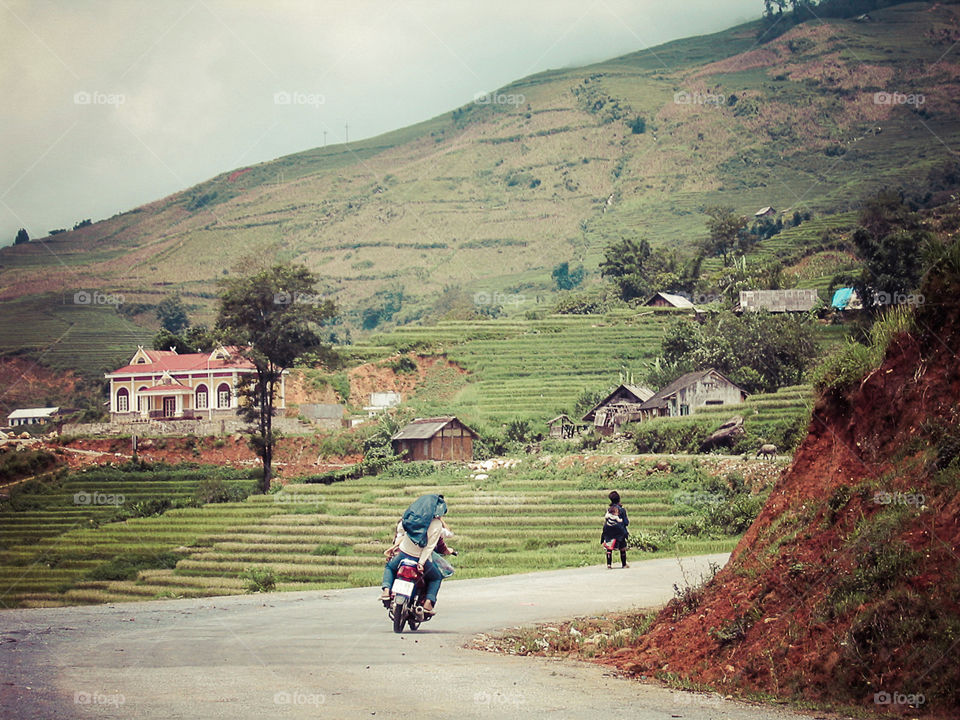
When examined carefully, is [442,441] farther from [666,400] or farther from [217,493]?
[217,493]

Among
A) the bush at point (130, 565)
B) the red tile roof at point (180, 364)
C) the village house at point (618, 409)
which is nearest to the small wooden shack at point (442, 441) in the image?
the village house at point (618, 409)

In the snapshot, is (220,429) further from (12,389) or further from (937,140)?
(937,140)

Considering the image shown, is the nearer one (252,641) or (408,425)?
(252,641)

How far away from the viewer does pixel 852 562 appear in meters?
8.96

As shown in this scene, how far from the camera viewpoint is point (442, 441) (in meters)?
57.4

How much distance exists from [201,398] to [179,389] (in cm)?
150

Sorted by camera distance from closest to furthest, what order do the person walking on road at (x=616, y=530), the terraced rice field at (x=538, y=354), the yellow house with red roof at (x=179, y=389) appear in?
1. the person walking on road at (x=616, y=530)
2. the terraced rice field at (x=538, y=354)
3. the yellow house with red roof at (x=179, y=389)

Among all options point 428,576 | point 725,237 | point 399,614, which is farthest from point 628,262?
point 399,614

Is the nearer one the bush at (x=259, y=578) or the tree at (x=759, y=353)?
the bush at (x=259, y=578)

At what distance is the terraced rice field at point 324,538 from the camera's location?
2906 centimetres

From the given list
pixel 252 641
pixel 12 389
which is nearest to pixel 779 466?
pixel 252 641

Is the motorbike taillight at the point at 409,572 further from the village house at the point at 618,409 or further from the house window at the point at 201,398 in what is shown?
the house window at the point at 201,398

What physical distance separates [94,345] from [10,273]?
57659 mm

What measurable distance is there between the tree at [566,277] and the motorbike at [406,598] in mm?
133028
